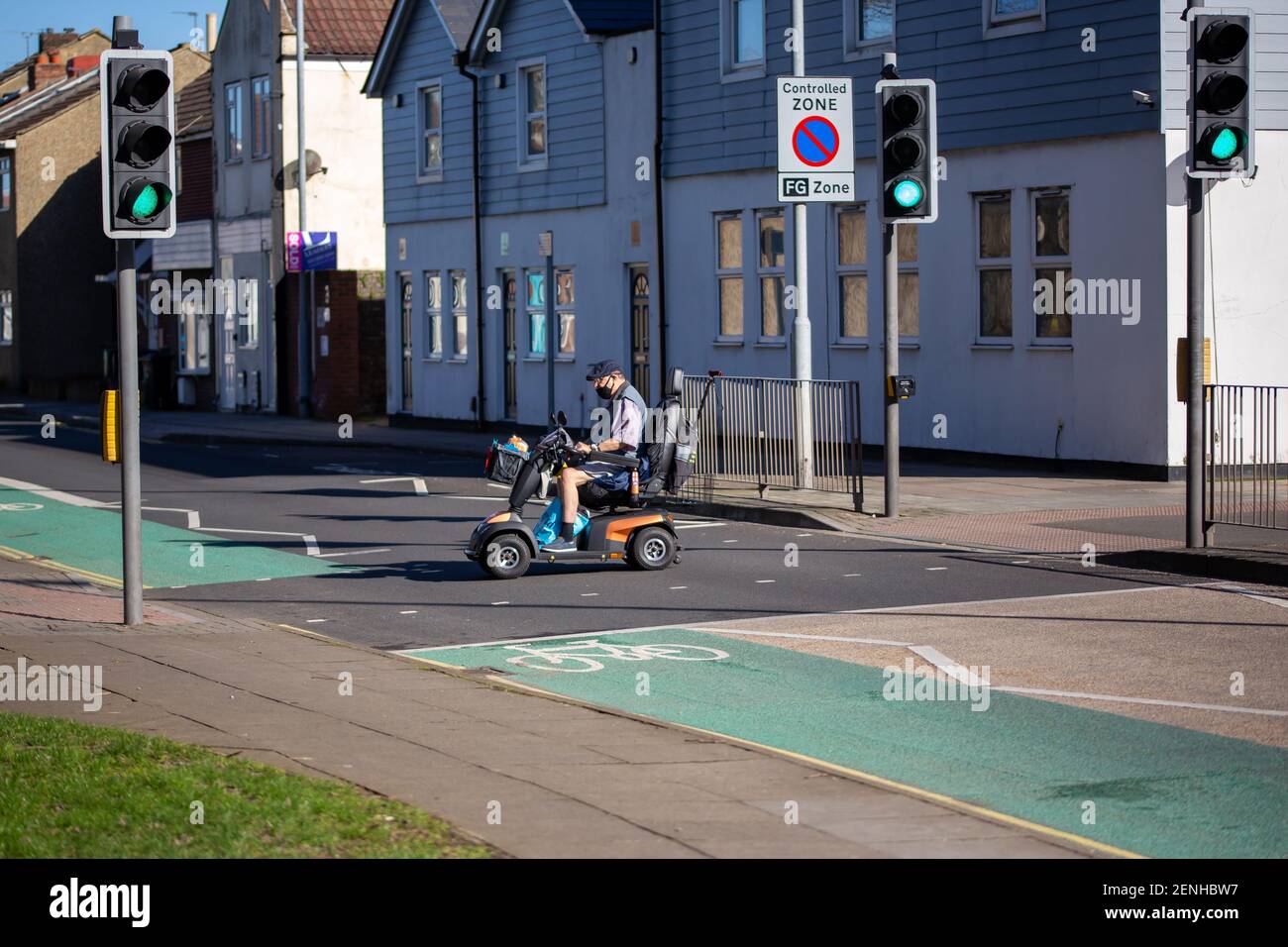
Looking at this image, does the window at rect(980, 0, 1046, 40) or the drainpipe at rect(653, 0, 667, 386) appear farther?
the drainpipe at rect(653, 0, 667, 386)

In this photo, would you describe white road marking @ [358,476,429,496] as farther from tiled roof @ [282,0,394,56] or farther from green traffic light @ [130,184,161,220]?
tiled roof @ [282,0,394,56]

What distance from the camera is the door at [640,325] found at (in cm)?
3083

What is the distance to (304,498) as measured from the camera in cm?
2238

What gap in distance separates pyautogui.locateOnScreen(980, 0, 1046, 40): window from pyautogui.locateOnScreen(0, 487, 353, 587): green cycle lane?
1141cm

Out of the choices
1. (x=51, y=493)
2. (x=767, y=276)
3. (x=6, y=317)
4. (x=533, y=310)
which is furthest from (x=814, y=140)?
(x=6, y=317)

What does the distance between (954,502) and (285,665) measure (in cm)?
1017

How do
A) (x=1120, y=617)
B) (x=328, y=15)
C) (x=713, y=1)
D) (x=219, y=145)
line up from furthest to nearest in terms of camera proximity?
(x=219, y=145)
(x=328, y=15)
(x=713, y=1)
(x=1120, y=617)

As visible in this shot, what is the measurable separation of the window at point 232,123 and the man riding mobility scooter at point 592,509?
102ft

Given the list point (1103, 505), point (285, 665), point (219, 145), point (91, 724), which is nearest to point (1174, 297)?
point (1103, 505)

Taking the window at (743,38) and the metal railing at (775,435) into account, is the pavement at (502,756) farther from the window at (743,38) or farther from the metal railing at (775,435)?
the window at (743,38)

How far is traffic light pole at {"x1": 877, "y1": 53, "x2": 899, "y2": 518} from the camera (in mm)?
17984

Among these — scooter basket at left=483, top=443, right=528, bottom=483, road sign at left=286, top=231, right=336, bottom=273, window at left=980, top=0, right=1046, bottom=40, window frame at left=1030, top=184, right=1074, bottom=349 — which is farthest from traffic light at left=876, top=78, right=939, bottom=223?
road sign at left=286, top=231, right=336, bottom=273
